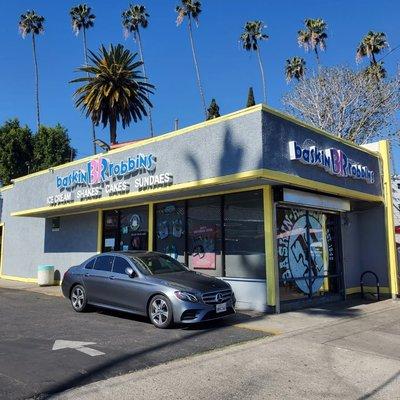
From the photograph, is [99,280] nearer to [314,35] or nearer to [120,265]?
[120,265]

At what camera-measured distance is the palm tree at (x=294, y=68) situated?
4338 centimetres

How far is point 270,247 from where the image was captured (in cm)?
1145

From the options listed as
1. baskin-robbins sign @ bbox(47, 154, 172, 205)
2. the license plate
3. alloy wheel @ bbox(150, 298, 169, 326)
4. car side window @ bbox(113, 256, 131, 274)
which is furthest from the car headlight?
baskin-robbins sign @ bbox(47, 154, 172, 205)

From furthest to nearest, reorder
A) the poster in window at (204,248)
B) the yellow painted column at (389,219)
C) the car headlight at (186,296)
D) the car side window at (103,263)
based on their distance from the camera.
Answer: the yellow painted column at (389,219) → the poster in window at (204,248) → the car side window at (103,263) → the car headlight at (186,296)

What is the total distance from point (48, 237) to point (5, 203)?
439 centimetres

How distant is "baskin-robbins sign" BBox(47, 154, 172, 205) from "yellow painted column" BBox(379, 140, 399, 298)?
754 centimetres

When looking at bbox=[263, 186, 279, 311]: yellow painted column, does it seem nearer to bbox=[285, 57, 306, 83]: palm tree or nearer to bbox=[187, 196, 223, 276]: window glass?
bbox=[187, 196, 223, 276]: window glass

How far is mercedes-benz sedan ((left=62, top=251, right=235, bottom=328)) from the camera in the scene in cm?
920

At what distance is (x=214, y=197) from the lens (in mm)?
12906

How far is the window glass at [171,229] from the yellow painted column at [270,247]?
118 inches

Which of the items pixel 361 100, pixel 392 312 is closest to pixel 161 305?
pixel 392 312

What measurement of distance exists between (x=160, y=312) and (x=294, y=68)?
3846 cm

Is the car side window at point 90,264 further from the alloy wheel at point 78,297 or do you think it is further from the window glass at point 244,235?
the window glass at point 244,235

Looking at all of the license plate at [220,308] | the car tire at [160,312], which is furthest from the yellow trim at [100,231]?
the license plate at [220,308]
